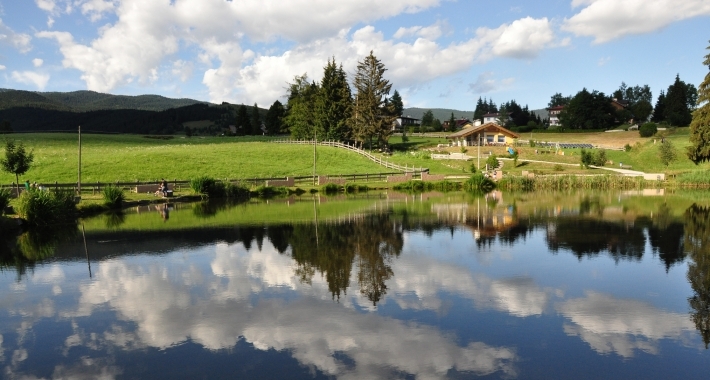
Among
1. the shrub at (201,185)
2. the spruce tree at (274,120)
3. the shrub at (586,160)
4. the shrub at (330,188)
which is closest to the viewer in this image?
the shrub at (201,185)

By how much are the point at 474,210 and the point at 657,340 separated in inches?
929

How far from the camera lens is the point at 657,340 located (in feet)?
35.2

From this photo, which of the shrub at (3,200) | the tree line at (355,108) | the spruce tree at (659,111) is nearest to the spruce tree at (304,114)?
the tree line at (355,108)

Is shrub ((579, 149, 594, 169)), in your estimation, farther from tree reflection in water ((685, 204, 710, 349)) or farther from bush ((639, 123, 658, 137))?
tree reflection in water ((685, 204, 710, 349))

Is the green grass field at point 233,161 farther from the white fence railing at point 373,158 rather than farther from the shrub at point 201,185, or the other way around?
the shrub at point 201,185

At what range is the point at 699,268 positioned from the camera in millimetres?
16844

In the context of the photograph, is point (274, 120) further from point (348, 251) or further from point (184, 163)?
point (348, 251)

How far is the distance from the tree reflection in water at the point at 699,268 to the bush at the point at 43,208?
28760 mm

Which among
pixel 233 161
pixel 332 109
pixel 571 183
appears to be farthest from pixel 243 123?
pixel 571 183

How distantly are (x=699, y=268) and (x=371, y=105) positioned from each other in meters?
68.0

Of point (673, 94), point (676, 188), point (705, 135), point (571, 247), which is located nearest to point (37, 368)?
point (571, 247)

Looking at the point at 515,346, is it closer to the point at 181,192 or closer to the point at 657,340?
the point at 657,340

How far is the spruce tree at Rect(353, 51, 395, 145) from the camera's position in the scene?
82562 millimetres

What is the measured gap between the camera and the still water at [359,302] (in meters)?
9.75
